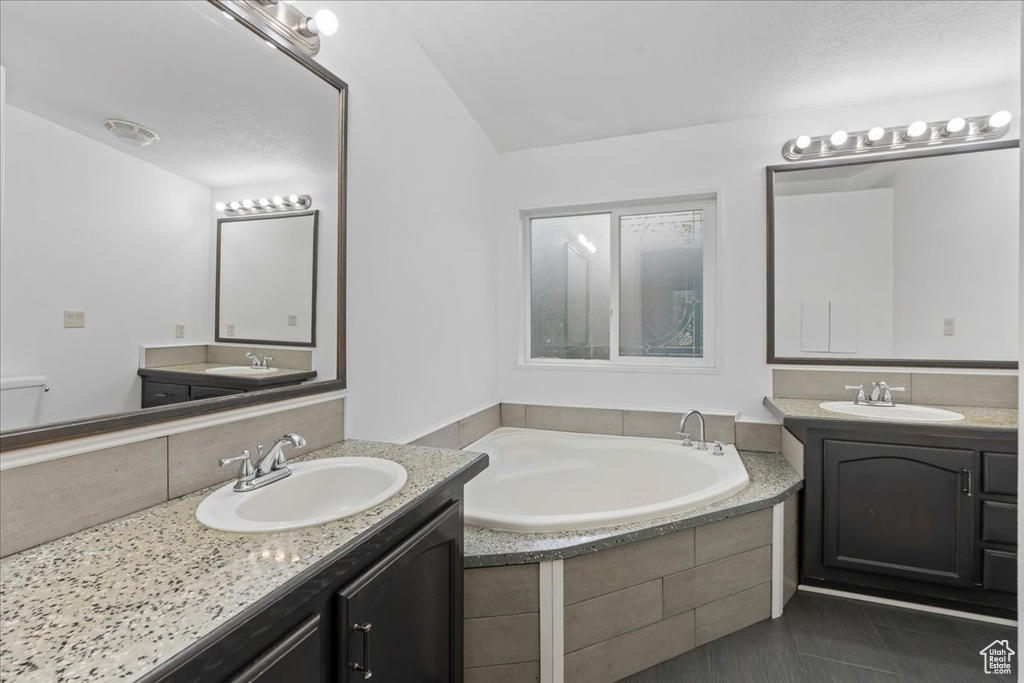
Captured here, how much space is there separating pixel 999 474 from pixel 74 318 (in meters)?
3.16

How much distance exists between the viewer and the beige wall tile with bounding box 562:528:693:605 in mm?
1606

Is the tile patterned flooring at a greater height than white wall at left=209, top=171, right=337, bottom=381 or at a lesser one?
lesser

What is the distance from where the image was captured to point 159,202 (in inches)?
45.2

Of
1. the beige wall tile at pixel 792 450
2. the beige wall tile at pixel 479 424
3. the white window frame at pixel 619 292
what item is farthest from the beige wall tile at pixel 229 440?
the beige wall tile at pixel 792 450

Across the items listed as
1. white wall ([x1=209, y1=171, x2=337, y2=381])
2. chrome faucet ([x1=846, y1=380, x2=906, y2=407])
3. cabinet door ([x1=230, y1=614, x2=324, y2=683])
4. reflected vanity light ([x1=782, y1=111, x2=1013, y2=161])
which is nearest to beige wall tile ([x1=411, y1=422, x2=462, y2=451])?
white wall ([x1=209, y1=171, x2=337, y2=381])

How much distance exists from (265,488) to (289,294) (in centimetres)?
64

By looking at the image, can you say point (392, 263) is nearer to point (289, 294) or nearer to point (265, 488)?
point (289, 294)

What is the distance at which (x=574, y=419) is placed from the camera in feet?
9.80

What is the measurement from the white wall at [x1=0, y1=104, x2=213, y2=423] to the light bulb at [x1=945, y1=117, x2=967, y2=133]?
334 cm

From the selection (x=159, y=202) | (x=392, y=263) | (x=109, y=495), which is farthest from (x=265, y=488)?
(x=392, y=263)

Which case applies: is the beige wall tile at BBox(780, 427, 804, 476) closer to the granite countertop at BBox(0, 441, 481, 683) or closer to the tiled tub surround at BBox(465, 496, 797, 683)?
the tiled tub surround at BBox(465, 496, 797, 683)

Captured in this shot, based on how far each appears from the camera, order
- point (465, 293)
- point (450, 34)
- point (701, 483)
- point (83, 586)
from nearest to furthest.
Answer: point (83, 586), point (450, 34), point (701, 483), point (465, 293)

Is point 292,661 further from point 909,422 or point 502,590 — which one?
point 909,422

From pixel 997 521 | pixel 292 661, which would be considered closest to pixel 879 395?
pixel 997 521
